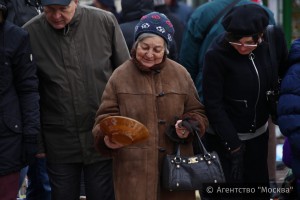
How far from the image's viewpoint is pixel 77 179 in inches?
206

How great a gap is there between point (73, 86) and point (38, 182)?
123 centimetres

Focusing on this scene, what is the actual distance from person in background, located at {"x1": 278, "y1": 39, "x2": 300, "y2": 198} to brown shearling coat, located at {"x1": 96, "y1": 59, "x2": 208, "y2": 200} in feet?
1.79

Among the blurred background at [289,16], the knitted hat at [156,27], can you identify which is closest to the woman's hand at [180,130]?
the knitted hat at [156,27]

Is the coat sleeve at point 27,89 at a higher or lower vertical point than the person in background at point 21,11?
lower

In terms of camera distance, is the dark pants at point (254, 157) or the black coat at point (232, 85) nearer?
the black coat at point (232, 85)

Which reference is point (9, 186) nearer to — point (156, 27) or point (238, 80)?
point (156, 27)

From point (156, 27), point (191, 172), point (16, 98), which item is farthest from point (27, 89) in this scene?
point (191, 172)

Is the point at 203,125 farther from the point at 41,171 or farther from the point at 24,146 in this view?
the point at 41,171

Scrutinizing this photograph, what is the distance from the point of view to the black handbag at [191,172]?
4602mm

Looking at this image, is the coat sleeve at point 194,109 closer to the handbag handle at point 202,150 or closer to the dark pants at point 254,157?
the handbag handle at point 202,150

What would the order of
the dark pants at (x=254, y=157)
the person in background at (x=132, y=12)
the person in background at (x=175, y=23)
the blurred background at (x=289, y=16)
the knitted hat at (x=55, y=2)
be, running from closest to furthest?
1. the knitted hat at (x=55, y=2)
2. the dark pants at (x=254, y=157)
3. the person in background at (x=132, y=12)
4. the person in background at (x=175, y=23)
5. the blurred background at (x=289, y=16)

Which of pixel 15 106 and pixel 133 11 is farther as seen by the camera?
pixel 133 11

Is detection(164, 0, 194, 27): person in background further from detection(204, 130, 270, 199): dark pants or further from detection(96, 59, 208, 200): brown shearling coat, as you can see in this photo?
detection(96, 59, 208, 200): brown shearling coat

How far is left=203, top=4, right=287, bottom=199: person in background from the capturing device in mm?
5047
